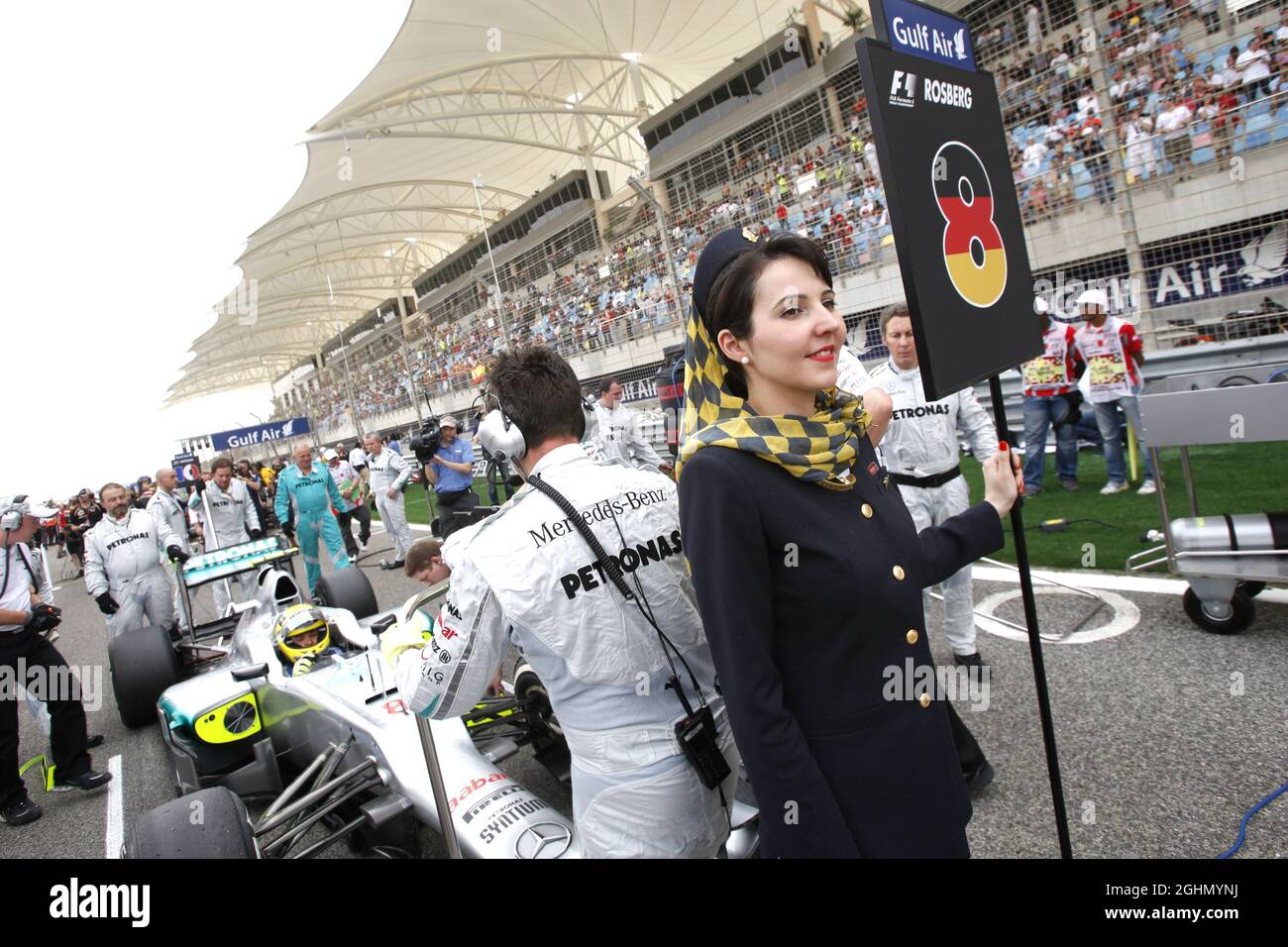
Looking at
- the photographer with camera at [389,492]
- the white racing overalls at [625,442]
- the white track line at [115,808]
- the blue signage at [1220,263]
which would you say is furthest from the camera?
the photographer with camera at [389,492]

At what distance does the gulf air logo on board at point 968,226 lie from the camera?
1560 millimetres

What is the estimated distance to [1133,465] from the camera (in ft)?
21.5

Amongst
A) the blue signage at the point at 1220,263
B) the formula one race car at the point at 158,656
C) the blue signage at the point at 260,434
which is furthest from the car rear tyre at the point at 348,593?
the blue signage at the point at 260,434

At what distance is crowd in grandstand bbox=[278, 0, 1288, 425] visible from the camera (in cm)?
683

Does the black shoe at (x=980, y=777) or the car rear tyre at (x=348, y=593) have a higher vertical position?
the car rear tyre at (x=348, y=593)

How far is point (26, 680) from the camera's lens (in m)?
4.31

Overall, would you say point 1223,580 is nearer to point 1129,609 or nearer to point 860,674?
point 1129,609

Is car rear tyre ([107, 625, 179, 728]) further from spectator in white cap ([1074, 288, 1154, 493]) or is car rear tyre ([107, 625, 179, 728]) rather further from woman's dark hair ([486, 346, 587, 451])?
spectator in white cap ([1074, 288, 1154, 493])

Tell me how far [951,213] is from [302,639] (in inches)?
147

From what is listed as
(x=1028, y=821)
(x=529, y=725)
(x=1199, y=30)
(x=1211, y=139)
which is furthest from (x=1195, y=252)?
(x=529, y=725)

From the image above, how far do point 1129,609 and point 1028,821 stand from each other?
1.97m

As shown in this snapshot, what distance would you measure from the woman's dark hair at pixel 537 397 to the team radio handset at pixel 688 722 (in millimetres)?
205

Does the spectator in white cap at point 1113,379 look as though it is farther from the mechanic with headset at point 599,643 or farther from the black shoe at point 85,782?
the black shoe at point 85,782

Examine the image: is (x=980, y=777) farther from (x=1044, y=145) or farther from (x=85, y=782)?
(x=1044, y=145)
